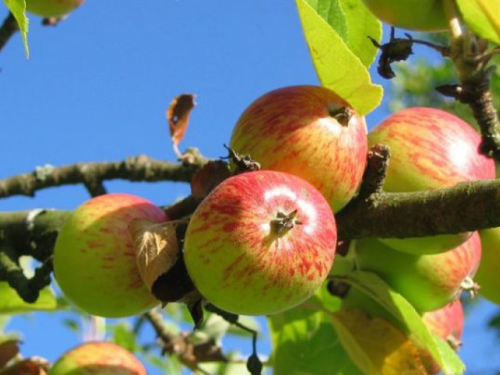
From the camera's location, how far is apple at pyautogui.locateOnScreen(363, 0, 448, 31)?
52.0 inches

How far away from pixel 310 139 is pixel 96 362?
80 centimetres

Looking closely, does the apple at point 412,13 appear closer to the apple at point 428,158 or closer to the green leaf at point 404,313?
the apple at point 428,158

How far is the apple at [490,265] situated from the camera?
170cm

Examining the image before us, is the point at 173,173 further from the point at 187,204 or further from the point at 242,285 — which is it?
the point at 242,285

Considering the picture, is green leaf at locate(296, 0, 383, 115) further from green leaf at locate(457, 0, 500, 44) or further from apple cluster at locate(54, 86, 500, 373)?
green leaf at locate(457, 0, 500, 44)

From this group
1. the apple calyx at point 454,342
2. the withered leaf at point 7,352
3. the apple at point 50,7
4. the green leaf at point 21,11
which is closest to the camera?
the green leaf at point 21,11

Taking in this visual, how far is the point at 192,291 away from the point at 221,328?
1430 mm

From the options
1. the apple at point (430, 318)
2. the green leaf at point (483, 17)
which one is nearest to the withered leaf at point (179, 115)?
the apple at point (430, 318)

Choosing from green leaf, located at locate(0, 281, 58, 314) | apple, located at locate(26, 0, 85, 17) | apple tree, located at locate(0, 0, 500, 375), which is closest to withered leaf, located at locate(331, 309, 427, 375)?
apple tree, located at locate(0, 0, 500, 375)

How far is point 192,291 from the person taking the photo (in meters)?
1.27

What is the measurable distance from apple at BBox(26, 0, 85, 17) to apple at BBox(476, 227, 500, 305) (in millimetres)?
1122

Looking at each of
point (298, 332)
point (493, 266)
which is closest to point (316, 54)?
point (493, 266)

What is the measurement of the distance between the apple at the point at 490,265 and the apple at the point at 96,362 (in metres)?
0.74

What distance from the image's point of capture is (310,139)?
4.41 feet
